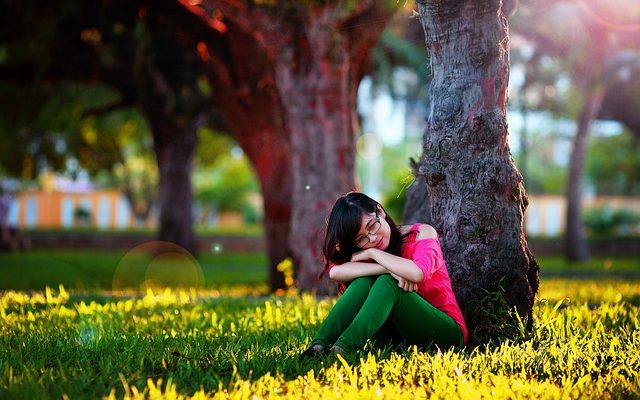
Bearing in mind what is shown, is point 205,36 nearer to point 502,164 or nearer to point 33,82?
point 33,82

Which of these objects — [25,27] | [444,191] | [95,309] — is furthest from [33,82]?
[444,191]

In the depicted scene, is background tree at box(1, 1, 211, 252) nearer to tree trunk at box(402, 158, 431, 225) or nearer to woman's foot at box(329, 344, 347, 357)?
tree trunk at box(402, 158, 431, 225)

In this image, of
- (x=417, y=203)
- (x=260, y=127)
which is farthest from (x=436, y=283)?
(x=260, y=127)

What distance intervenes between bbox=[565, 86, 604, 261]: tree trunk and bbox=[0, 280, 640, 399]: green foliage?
14251 millimetres

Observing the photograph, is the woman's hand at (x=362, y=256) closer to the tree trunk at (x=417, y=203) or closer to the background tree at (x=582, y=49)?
the tree trunk at (x=417, y=203)

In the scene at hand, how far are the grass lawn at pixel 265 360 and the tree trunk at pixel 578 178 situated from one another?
44.6 ft

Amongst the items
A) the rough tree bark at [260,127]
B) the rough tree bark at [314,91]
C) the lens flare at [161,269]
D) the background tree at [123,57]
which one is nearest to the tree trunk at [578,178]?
the background tree at [123,57]

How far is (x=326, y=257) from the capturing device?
201 inches

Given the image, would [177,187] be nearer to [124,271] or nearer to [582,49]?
[124,271]

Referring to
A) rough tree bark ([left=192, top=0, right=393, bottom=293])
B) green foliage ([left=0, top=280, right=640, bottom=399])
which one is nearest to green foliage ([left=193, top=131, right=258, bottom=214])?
rough tree bark ([left=192, top=0, right=393, bottom=293])

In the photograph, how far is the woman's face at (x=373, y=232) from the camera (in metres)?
4.91

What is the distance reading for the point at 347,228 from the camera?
16.2 ft

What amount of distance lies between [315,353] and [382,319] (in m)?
0.41

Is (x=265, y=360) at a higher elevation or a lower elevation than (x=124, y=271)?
higher
